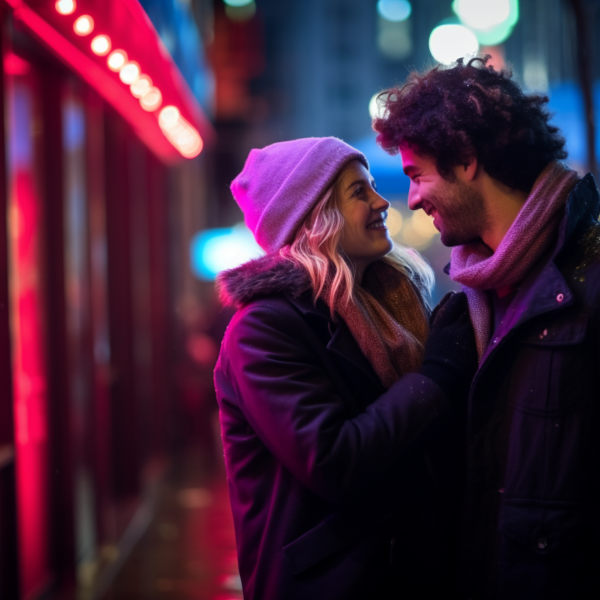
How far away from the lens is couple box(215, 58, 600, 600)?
1743 millimetres

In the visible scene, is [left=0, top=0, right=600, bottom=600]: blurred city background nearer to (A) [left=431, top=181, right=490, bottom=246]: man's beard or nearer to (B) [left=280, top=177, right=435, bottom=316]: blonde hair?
(B) [left=280, top=177, right=435, bottom=316]: blonde hair

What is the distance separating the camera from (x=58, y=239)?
4.40 meters

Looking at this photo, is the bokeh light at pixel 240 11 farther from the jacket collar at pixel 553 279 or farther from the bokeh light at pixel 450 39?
the jacket collar at pixel 553 279

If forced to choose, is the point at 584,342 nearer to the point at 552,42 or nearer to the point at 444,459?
the point at 444,459

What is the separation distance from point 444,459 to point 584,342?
0.56m

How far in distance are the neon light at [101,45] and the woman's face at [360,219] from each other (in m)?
1.92

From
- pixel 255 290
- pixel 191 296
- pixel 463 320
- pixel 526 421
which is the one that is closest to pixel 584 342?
pixel 526 421

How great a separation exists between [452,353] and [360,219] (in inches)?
21.5

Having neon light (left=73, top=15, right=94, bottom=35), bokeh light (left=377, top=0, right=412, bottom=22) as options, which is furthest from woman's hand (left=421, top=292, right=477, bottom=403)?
bokeh light (left=377, top=0, right=412, bottom=22)

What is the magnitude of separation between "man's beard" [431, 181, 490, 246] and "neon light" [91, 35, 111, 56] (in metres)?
2.27

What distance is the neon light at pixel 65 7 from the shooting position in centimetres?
297

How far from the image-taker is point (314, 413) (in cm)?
182

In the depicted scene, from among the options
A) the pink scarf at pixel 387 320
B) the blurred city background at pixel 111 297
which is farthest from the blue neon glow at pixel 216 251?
the pink scarf at pixel 387 320

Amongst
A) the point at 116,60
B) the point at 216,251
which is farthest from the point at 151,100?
the point at 216,251
